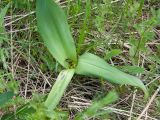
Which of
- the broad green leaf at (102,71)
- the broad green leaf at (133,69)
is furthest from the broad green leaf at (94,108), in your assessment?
the broad green leaf at (133,69)

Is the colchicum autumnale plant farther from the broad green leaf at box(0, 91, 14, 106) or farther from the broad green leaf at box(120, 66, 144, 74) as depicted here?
the broad green leaf at box(0, 91, 14, 106)

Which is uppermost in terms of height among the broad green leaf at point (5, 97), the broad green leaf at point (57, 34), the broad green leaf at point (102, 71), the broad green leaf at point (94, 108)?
the broad green leaf at point (57, 34)

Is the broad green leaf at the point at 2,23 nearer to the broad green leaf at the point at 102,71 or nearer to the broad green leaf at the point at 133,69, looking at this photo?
the broad green leaf at the point at 102,71

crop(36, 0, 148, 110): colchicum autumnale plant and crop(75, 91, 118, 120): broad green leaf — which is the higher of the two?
crop(36, 0, 148, 110): colchicum autumnale plant

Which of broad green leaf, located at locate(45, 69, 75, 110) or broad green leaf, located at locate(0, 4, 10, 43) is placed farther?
broad green leaf, located at locate(0, 4, 10, 43)

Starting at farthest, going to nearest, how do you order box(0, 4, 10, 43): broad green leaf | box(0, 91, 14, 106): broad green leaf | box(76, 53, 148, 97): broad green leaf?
box(0, 4, 10, 43): broad green leaf
box(76, 53, 148, 97): broad green leaf
box(0, 91, 14, 106): broad green leaf

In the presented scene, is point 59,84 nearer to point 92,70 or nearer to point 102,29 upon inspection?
point 92,70

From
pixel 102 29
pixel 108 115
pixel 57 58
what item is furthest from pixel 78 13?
pixel 108 115

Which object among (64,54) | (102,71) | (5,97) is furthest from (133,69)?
(5,97)

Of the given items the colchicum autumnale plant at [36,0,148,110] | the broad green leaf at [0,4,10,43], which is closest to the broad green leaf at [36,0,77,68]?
the colchicum autumnale plant at [36,0,148,110]
